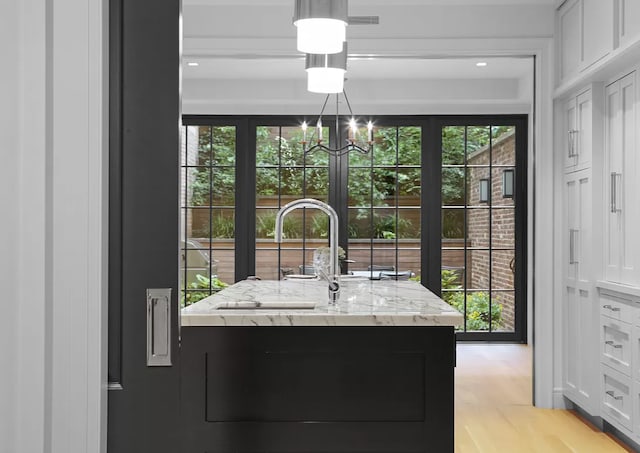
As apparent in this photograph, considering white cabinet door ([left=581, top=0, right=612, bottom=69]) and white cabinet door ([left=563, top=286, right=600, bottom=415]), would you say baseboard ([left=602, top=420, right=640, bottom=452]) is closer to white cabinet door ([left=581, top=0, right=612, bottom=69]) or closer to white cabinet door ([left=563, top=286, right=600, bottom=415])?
white cabinet door ([left=563, top=286, right=600, bottom=415])

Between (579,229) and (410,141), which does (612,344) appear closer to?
(579,229)

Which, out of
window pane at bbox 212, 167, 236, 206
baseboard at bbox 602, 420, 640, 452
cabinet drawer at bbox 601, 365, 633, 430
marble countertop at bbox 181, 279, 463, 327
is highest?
window pane at bbox 212, 167, 236, 206

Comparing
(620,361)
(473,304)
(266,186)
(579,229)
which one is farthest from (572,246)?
(266,186)

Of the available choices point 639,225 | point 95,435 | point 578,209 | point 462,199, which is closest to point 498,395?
point 578,209

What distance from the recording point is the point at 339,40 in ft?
7.33

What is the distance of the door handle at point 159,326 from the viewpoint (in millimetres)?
1207

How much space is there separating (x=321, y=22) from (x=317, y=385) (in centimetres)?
130

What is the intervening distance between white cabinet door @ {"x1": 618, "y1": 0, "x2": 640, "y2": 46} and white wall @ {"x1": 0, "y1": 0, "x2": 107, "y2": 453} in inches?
115

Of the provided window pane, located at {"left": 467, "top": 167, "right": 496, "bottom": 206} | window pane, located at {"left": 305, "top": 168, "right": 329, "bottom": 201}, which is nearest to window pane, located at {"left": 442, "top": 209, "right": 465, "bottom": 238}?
window pane, located at {"left": 467, "top": 167, "right": 496, "bottom": 206}

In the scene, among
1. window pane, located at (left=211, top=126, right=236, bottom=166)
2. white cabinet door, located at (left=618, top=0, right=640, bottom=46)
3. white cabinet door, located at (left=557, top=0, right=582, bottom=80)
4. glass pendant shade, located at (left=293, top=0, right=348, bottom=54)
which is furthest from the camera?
window pane, located at (left=211, top=126, right=236, bottom=166)

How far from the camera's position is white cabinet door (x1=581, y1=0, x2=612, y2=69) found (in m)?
3.58

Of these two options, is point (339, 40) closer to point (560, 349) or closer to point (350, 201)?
point (560, 349)

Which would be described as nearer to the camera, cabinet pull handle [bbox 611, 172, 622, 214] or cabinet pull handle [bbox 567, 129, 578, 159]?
cabinet pull handle [bbox 611, 172, 622, 214]

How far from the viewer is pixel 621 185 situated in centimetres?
361
